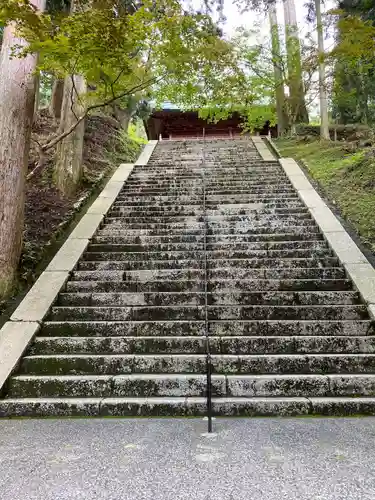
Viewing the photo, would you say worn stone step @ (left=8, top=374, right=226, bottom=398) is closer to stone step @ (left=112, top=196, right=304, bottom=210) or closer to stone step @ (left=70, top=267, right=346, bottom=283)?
stone step @ (left=70, top=267, right=346, bottom=283)

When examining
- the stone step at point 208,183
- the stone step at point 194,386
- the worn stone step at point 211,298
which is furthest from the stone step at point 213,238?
the stone step at point 194,386

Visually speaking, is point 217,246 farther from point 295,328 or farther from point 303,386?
point 303,386

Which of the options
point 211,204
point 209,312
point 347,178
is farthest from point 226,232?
point 347,178

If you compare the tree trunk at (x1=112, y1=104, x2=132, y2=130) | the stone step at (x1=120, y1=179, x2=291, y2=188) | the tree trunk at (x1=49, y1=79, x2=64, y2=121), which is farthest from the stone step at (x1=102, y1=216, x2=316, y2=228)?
the tree trunk at (x1=112, y1=104, x2=132, y2=130)

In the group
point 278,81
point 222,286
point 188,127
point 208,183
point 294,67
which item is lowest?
A: point 222,286

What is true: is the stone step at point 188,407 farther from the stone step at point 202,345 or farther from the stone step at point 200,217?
the stone step at point 200,217

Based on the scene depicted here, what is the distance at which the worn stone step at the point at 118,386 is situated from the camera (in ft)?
12.0

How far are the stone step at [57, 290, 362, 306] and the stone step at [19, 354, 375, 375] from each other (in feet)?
3.15

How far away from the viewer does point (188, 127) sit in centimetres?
2212

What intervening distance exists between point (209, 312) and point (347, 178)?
17.3ft

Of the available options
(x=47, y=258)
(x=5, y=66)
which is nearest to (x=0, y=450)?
(x=47, y=258)

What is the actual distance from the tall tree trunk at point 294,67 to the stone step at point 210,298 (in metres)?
9.86

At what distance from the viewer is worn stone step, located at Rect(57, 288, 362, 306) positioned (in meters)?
4.82

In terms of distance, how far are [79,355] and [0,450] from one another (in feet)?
4.50
